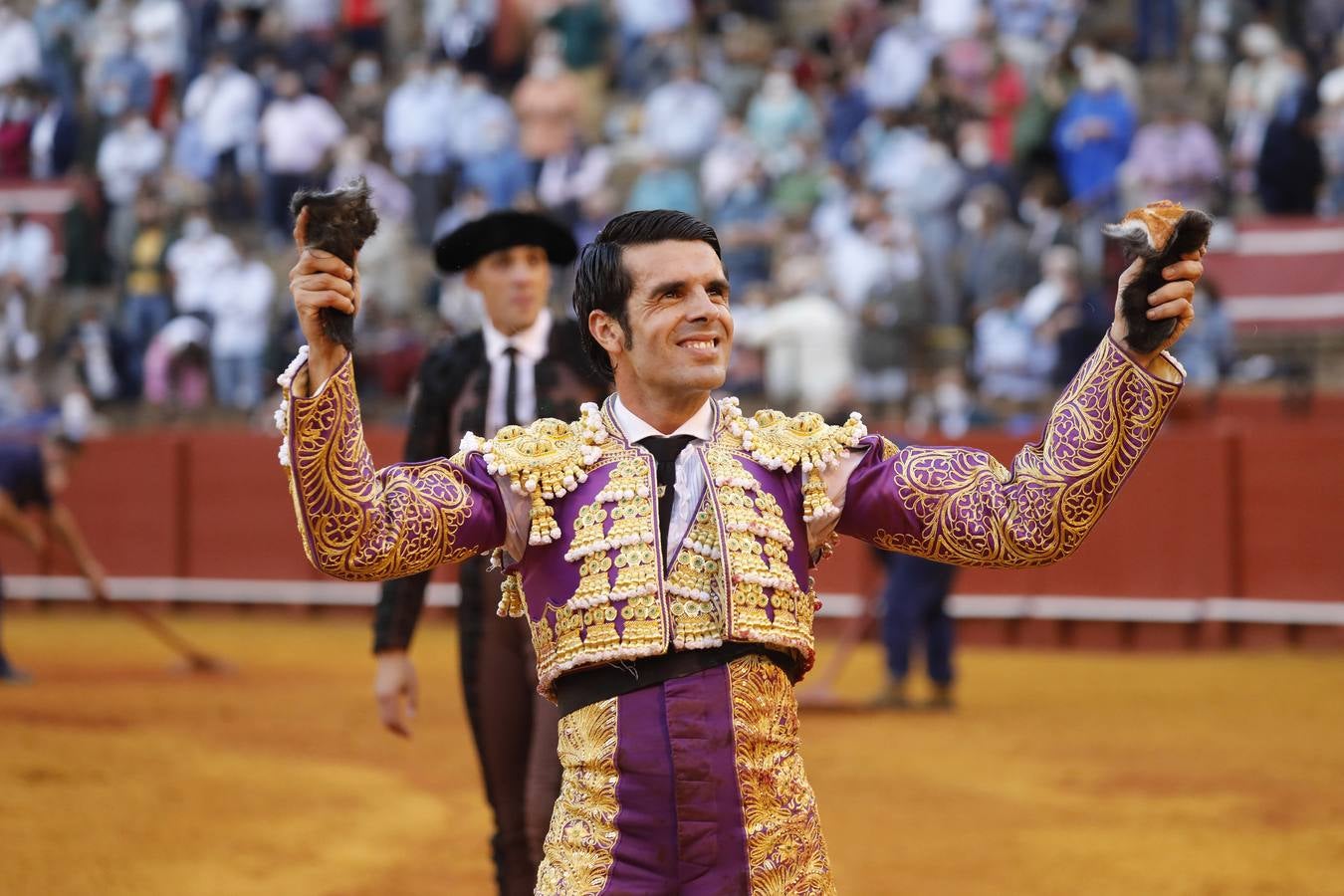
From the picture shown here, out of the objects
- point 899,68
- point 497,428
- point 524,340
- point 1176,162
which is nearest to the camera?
point 497,428

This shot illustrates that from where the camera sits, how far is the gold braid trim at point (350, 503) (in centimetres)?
220

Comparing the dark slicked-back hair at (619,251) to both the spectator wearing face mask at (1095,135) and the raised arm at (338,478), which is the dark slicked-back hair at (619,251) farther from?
the spectator wearing face mask at (1095,135)

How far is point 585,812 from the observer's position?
238 centimetres

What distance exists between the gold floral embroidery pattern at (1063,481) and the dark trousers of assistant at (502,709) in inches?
60.7

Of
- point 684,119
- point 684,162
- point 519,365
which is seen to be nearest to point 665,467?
point 519,365

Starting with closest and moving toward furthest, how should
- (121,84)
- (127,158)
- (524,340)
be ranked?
(524,340) → (127,158) → (121,84)

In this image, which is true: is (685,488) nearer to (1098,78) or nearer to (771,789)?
(771,789)

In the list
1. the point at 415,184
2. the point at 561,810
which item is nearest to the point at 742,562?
the point at 561,810

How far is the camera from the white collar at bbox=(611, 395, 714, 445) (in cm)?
252

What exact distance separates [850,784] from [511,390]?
3.37m

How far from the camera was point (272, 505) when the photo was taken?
13695mm

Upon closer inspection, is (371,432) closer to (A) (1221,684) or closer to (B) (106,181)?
(B) (106,181)

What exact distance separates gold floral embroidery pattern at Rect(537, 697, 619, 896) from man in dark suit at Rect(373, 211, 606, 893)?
117 cm

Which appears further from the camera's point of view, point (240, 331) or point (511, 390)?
point (240, 331)
